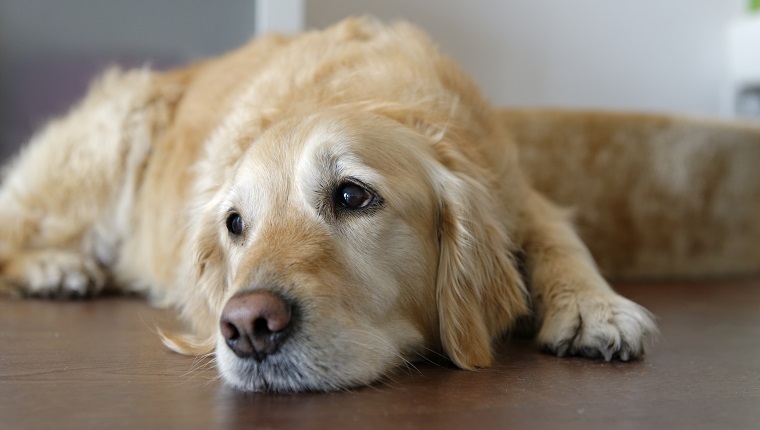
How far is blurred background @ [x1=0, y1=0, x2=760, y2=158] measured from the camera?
476 cm

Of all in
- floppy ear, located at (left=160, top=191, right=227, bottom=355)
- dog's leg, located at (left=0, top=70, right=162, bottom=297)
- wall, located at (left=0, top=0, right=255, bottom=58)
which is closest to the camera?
floppy ear, located at (left=160, top=191, right=227, bottom=355)

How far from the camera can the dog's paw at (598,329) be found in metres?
2.17

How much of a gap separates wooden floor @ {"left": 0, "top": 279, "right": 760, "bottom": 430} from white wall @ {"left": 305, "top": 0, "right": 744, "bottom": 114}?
336 cm

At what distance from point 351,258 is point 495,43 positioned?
419 centimetres

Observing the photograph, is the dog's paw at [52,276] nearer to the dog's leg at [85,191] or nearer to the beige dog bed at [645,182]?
the dog's leg at [85,191]

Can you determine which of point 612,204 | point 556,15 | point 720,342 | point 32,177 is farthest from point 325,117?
point 556,15

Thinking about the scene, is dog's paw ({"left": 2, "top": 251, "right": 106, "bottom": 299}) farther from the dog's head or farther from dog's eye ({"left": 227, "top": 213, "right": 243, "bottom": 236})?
dog's eye ({"left": 227, "top": 213, "right": 243, "bottom": 236})

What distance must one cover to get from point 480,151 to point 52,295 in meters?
1.92

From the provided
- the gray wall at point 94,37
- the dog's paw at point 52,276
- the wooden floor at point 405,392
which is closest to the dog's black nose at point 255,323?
the wooden floor at point 405,392

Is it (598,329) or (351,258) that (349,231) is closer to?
(351,258)

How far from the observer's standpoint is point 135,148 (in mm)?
3580

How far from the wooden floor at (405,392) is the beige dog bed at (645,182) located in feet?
5.13

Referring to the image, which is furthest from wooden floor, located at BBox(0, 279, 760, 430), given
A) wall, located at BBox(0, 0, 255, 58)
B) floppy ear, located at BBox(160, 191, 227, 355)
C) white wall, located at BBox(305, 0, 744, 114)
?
white wall, located at BBox(305, 0, 744, 114)

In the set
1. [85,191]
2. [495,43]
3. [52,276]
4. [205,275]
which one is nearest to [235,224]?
[205,275]
